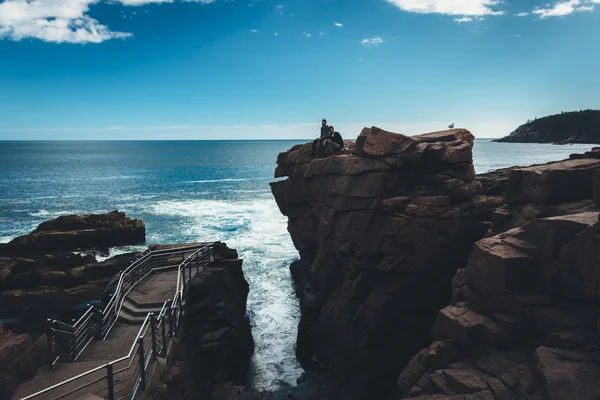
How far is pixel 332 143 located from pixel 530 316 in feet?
49.7

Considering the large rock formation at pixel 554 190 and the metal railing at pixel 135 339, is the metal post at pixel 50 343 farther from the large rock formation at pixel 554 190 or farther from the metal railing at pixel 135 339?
the large rock formation at pixel 554 190

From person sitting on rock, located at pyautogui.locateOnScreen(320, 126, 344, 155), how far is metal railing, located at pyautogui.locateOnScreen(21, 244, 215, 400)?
872cm

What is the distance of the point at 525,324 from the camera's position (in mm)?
13250

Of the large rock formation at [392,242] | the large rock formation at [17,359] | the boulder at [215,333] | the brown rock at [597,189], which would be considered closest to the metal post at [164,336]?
the boulder at [215,333]

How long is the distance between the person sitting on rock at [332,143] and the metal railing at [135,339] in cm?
872

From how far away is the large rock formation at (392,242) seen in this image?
2105 cm

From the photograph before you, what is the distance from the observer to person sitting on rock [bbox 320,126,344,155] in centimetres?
2594

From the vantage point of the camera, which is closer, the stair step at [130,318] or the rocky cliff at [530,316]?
the rocky cliff at [530,316]

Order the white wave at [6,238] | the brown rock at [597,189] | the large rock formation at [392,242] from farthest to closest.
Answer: the white wave at [6,238], the large rock formation at [392,242], the brown rock at [597,189]

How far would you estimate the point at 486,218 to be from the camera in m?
21.7

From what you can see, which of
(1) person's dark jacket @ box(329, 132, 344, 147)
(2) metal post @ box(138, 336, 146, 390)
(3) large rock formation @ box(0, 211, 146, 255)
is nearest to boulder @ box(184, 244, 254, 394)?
(2) metal post @ box(138, 336, 146, 390)

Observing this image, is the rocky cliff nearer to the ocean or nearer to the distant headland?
the ocean

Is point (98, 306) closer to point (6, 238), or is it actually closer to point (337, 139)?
point (337, 139)

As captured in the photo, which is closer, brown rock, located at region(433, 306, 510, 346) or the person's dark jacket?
brown rock, located at region(433, 306, 510, 346)
